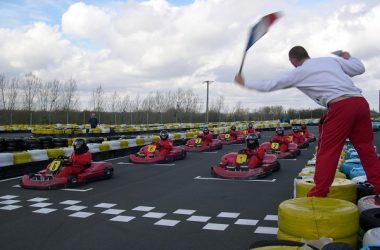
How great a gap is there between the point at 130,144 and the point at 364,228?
41.0 feet

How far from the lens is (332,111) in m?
3.81

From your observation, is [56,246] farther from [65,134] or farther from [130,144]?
[65,134]

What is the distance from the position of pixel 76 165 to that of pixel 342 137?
619 cm

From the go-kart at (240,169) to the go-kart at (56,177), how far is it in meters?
2.55

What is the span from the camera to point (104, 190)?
317 inches

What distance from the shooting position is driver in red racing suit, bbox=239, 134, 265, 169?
999cm

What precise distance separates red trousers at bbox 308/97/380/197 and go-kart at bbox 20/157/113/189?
551cm

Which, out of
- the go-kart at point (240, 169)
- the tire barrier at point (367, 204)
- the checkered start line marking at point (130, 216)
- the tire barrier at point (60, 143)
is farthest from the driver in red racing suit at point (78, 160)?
the tire barrier at point (60, 143)

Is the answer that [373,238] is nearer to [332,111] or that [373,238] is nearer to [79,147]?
[332,111]

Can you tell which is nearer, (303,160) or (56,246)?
(56,246)

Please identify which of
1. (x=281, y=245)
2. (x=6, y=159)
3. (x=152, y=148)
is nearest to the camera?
(x=281, y=245)

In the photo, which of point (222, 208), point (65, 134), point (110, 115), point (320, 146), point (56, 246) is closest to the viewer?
point (320, 146)

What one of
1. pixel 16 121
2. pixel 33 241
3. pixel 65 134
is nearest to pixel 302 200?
pixel 33 241

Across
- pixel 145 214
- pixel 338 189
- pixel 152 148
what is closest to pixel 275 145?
pixel 152 148
